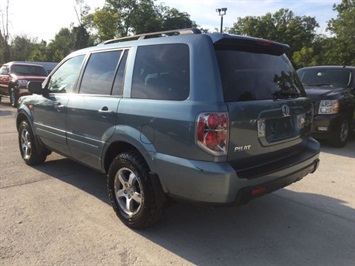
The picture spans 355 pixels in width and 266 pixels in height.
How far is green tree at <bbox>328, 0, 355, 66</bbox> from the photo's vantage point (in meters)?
29.9

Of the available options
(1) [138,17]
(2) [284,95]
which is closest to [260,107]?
(2) [284,95]

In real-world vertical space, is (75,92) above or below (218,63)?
below

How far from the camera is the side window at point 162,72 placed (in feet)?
10.1

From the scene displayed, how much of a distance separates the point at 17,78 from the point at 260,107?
40.6ft

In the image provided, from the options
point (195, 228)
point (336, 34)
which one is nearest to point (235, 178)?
point (195, 228)

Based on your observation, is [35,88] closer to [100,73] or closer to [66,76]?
[66,76]

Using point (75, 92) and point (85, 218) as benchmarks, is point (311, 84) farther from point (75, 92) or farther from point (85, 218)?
point (85, 218)

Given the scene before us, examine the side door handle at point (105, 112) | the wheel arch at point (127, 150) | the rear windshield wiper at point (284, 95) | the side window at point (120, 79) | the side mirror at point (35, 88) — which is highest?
the side window at point (120, 79)

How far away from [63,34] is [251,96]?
77384 mm

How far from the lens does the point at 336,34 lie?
35469mm

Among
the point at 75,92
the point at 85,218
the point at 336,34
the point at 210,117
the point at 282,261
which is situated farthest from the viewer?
the point at 336,34

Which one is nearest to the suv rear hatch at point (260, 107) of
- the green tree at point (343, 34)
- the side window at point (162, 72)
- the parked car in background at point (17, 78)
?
the side window at point (162, 72)

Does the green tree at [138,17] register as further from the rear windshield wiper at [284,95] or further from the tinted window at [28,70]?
the rear windshield wiper at [284,95]

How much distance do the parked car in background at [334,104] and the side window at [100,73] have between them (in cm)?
498
